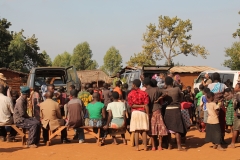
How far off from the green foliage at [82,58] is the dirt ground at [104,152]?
56.6 metres

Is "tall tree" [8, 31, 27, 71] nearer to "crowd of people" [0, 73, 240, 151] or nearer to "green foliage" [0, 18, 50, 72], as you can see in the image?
"green foliage" [0, 18, 50, 72]

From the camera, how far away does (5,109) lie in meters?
9.78

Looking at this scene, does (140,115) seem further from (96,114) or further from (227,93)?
(227,93)

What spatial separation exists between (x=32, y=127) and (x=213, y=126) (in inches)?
180

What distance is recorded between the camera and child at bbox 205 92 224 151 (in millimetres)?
8711

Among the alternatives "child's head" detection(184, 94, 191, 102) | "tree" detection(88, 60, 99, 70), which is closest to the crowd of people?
"child's head" detection(184, 94, 191, 102)

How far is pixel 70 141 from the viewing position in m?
10.5

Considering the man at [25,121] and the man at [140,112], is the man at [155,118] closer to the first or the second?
the man at [140,112]

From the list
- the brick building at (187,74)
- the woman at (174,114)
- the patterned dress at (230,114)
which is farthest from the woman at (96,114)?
the brick building at (187,74)

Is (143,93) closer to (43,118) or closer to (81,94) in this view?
(43,118)

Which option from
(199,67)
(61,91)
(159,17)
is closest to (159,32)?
(159,17)

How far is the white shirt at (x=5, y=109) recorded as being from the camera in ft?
32.0

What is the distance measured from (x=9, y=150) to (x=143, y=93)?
361 cm

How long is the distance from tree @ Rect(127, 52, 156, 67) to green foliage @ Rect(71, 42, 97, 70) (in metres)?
22.4
